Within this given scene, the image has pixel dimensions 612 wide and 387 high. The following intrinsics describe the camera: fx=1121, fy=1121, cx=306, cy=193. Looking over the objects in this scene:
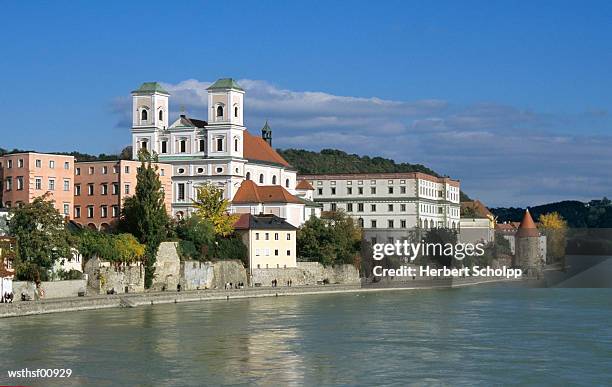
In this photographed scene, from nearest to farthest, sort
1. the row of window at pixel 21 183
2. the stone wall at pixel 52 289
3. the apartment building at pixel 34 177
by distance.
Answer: the stone wall at pixel 52 289 → the apartment building at pixel 34 177 → the row of window at pixel 21 183

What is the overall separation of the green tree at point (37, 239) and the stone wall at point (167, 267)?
8.72 meters

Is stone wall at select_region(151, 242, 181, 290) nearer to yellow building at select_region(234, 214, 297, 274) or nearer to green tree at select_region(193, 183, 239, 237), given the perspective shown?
green tree at select_region(193, 183, 239, 237)

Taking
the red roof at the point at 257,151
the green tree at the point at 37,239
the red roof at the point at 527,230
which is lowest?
the green tree at the point at 37,239

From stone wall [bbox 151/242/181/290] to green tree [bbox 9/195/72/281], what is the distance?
8.72 metres

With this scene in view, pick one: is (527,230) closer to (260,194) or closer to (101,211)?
(260,194)

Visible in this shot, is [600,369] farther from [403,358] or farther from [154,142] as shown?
[154,142]

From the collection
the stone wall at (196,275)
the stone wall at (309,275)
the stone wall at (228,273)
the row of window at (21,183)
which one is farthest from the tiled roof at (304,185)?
the row of window at (21,183)

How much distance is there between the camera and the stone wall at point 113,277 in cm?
5228

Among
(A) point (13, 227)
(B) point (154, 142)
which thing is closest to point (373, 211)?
(B) point (154, 142)

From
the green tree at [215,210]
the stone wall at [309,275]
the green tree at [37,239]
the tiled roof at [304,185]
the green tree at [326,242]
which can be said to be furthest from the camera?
the tiled roof at [304,185]

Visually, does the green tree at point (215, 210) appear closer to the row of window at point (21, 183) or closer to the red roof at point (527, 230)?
the row of window at point (21, 183)

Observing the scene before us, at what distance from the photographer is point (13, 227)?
160 feet

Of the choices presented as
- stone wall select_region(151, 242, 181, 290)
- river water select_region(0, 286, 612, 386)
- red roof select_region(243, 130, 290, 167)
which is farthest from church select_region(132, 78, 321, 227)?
river water select_region(0, 286, 612, 386)

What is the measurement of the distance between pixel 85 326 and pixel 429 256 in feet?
163
